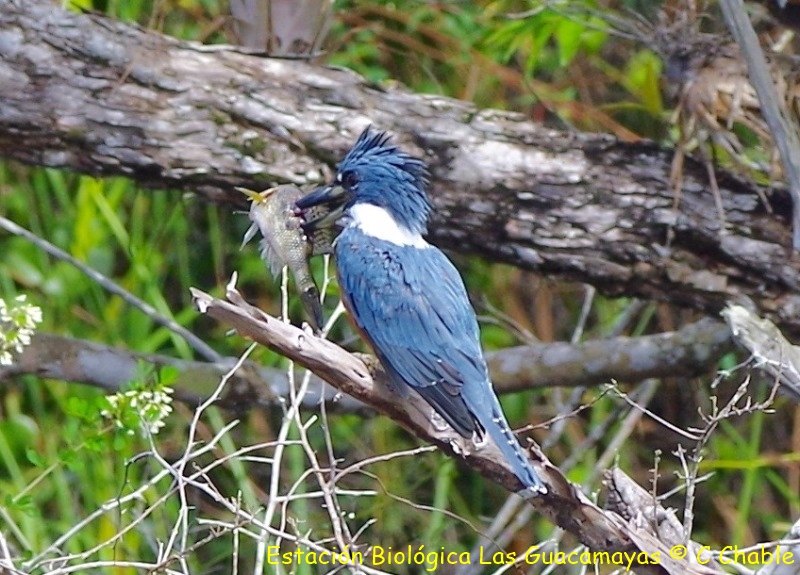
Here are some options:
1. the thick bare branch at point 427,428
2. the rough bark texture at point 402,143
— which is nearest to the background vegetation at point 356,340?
the rough bark texture at point 402,143

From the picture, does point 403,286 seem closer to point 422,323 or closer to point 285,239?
point 422,323

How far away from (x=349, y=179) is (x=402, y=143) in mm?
351

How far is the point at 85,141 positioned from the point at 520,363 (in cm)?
106

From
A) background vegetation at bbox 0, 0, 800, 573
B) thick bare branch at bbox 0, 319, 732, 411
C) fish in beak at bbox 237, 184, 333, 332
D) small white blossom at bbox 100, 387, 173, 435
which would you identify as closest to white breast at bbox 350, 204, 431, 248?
fish in beak at bbox 237, 184, 333, 332

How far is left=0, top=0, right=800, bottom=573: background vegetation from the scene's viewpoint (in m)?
3.22

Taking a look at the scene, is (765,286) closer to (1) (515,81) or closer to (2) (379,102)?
(2) (379,102)

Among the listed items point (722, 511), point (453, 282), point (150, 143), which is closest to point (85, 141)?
point (150, 143)

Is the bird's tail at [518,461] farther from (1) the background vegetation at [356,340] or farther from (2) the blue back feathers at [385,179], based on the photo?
(1) the background vegetation at [356,340]

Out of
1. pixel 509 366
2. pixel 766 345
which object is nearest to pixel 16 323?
pixel 509 366

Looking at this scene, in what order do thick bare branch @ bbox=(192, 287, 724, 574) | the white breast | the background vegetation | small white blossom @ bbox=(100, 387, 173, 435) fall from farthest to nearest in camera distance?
the background vegetation → the white breast → small white blossom @ bbox=(100, 387, 173, 435) → thick bare branch @ bbox=(192, 287, 724, 574)

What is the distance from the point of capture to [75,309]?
3.40 m

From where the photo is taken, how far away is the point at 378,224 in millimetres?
2207

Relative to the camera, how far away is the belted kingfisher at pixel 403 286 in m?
1.97

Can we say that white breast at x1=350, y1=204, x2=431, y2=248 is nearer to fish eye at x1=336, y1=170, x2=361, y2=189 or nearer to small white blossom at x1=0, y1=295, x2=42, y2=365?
fish eye at x1=336, y1=170, x2=361, y2=189
